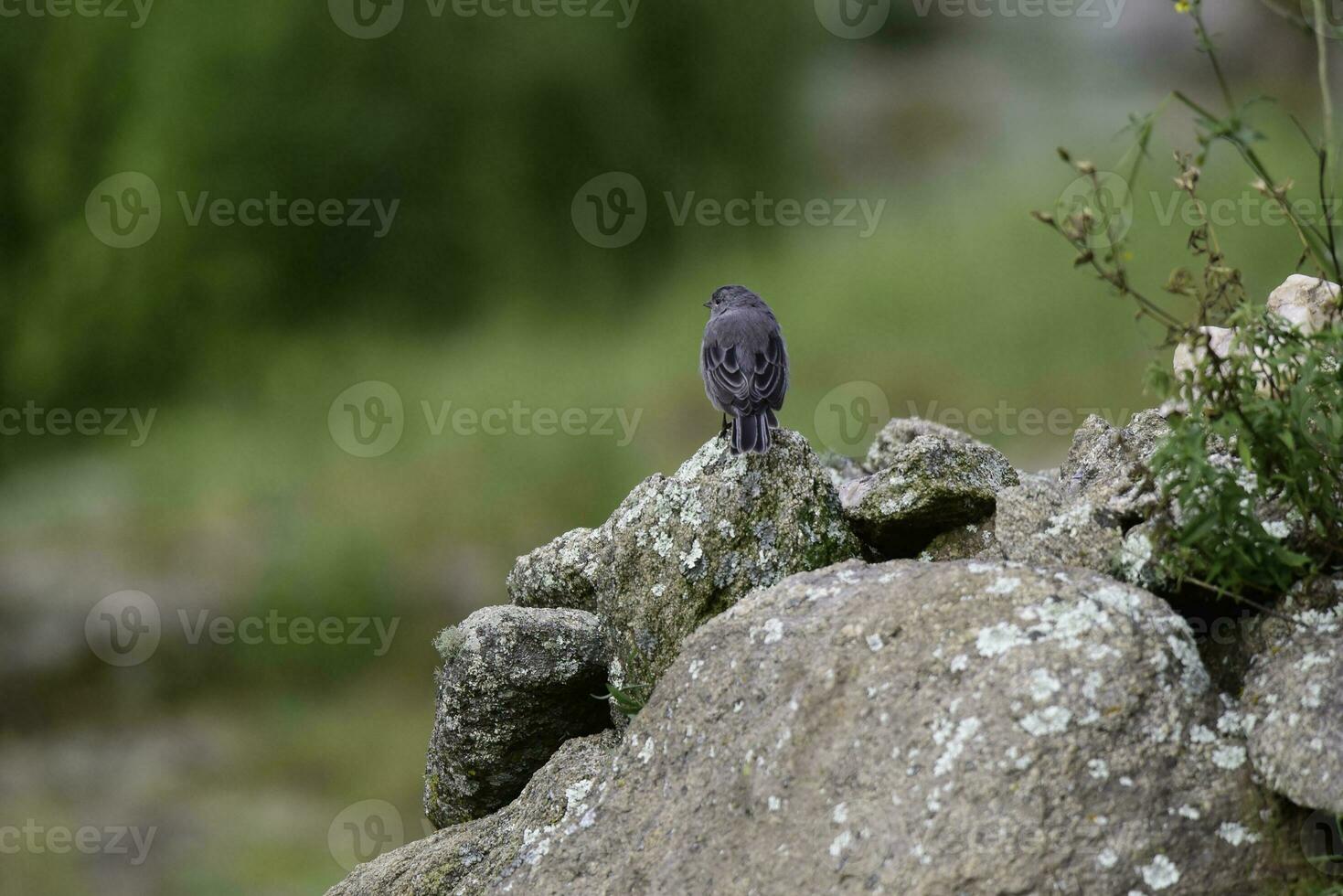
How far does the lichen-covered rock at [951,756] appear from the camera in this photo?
3.38 metres

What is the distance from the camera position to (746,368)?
6.23 meters

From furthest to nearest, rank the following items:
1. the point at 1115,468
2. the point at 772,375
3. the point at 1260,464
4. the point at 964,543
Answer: the point at 772,375, the point at 964,543, the point at 1115,468, the point at 1260,464

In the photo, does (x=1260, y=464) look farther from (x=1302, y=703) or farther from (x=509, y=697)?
(x=509, y=697)

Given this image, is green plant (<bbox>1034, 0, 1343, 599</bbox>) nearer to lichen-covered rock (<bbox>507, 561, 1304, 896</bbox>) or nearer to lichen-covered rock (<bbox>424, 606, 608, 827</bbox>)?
lichen-covered rock (<bbox>507, 561, 1304, 896</bbox>)

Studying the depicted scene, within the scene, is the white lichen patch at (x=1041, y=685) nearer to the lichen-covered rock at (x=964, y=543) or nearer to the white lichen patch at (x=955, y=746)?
the white lichen patch at (x=955, y=746)

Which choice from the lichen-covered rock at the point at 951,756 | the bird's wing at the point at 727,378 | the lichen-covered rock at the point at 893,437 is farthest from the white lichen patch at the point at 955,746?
the lichen-covered rock at the point at 893,437

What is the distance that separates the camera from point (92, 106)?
70.0 ft

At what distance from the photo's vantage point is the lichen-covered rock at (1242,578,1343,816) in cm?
331

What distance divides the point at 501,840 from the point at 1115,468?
3124mm

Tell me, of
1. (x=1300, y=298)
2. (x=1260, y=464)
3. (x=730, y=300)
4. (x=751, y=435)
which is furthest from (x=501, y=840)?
(x=1300, y=298)

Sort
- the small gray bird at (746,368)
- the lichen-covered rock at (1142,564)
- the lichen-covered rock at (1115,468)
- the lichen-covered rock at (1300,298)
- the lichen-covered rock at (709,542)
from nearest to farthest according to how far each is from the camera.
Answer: the lichen-covered rock at (1142,564)
the lichen-covered rock at (1115,468)
the lichen-covered rock at (1300,298)
the lichen-covered rock at (709,542)
the small gray bird at (746,368)

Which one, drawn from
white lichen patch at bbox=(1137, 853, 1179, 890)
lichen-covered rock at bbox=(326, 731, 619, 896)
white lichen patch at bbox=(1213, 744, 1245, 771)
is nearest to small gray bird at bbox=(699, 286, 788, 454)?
lichen-covered rock at bbox=(326, 731, 619, 896)

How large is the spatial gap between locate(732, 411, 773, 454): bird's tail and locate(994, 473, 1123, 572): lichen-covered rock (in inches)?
45.6

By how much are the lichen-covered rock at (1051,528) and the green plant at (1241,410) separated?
1.40 feet
